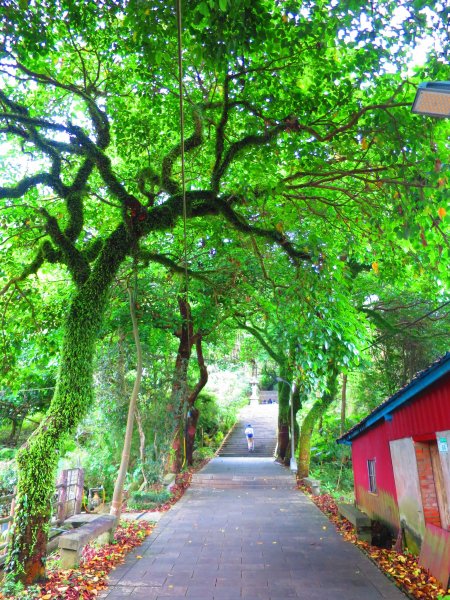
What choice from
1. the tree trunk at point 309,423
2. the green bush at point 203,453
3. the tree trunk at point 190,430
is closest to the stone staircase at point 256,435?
the green bush at point 203,453

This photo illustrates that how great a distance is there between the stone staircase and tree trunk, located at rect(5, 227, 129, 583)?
22.5 m

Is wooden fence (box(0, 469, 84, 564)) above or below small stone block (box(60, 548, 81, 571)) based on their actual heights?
above

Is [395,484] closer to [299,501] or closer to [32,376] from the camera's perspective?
[299,501]

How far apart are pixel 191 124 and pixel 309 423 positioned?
11961mm

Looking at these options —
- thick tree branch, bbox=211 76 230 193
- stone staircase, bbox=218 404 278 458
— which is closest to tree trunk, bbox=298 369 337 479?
thick tree branch, bbox=211 76 230 193

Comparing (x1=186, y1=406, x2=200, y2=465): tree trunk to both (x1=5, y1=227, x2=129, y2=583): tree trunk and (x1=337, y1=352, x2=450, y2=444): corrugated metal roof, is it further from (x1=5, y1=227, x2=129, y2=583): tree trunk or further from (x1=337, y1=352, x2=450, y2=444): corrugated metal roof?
(x1=5, y1=227, x2=129, y2=583): tree trunk

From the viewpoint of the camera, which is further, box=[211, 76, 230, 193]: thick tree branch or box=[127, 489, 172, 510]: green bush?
box=[127, 489, 172, 510]: green bush

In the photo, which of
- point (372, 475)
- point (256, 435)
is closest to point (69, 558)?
point (372, 475)

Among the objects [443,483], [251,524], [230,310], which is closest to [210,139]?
[230,310]

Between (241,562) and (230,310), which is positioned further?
(230,310)

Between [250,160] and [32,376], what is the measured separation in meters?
11.5

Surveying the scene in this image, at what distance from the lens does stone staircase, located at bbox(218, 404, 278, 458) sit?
28577mm

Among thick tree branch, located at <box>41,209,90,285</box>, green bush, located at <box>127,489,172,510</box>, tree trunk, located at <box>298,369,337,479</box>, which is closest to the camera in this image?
→ thick tree branch, located at <box>41,209,90,285</box>

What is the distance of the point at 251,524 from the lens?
10.7 m
